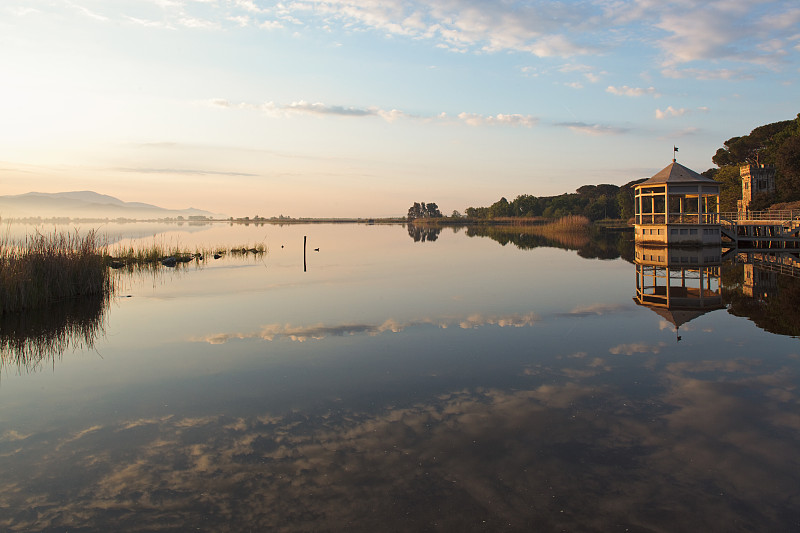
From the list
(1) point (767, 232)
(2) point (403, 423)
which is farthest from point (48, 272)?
(1) point (767, 232)

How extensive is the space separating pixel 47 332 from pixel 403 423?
11282 mm

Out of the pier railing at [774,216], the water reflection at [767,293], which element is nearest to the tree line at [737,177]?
the pier railing at [774,216]

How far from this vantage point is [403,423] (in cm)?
722

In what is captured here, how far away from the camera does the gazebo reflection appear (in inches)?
651

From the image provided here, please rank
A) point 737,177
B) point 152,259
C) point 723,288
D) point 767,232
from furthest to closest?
point 737,177 → point 767,232 → point 152,259 → point 723,288

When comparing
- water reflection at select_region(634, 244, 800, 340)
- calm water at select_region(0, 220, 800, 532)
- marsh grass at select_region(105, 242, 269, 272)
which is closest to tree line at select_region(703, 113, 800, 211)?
water reflection at select_region(634, 244, 800, 340)

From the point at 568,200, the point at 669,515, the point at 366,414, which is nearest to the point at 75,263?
the point at 366,414

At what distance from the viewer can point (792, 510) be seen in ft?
16.2

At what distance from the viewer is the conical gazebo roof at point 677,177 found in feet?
127

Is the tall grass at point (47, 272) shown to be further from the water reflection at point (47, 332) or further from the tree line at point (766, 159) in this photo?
the tree line at point (766, 159)

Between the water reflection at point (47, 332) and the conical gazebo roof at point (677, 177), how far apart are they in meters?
38.2

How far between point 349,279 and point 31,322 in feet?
43.9

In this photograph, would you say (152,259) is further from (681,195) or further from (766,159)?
(766,159)

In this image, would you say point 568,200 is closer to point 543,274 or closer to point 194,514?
point 543,274
